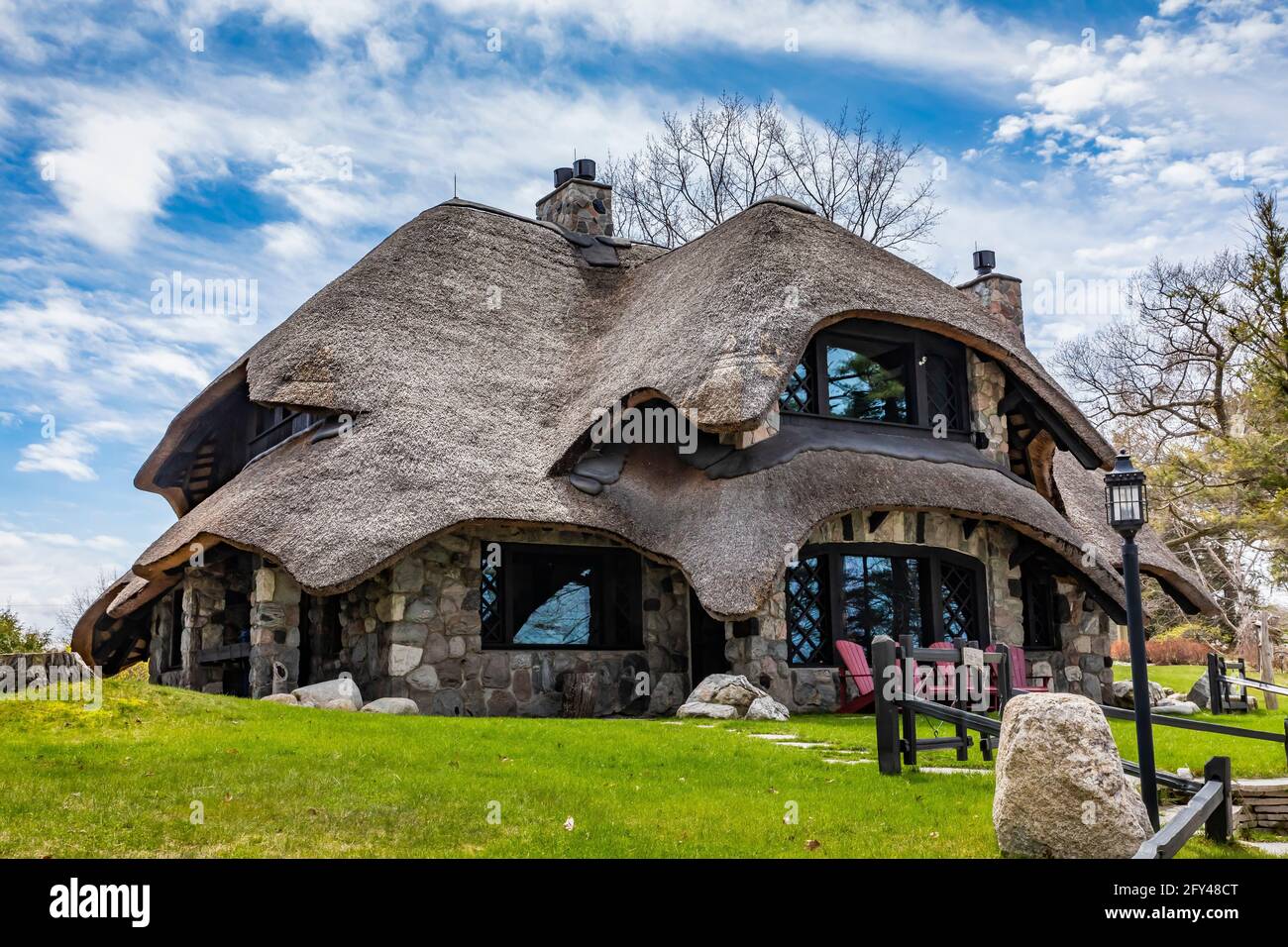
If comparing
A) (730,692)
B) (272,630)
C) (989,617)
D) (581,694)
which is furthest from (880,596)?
(272,630)

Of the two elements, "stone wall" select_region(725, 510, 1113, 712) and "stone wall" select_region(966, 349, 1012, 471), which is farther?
"stone wall" select_region(966, 349, 1012, 471)

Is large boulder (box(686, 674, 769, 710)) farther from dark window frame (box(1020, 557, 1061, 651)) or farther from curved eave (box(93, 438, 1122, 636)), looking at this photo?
dark window frame (box(1020, 557, 1061, 651))

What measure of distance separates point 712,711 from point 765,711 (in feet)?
1.66

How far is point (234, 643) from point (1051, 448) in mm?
10705

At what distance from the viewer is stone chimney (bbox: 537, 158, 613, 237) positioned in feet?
62.6

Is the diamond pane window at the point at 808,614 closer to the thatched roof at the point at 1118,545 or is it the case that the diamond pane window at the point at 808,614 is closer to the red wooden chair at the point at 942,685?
the red wooden chair at the point at 942,685

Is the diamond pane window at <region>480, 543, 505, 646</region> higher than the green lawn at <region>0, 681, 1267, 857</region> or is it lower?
higher

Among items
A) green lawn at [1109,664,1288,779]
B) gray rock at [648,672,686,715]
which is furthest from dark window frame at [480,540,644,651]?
green lawn at [1109,664,1288,779]

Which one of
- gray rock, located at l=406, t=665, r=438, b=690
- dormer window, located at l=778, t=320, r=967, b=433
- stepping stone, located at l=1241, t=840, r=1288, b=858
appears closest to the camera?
stepping stone, located at l=1241, t=840, r=1288, b=858

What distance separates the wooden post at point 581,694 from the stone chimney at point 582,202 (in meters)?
8.54

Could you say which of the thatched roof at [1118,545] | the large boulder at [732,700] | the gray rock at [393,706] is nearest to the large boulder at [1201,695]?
the thatched roof at [1118,545]

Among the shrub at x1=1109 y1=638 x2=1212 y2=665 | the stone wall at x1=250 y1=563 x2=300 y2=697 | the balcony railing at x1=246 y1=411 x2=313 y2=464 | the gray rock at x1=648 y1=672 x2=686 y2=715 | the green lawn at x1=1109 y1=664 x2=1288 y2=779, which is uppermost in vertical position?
the balcony railing at x1=246 y1=411 x2=313 y2=464

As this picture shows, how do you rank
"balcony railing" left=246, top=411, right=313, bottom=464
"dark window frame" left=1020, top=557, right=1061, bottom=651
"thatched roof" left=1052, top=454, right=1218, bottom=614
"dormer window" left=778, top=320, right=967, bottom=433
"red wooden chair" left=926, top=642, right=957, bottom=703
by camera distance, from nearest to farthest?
"red wooden chair" left=926, top=642, right=957, bottom=703 → "dormer window" left=778, top=320, right=967, bottom=433 → "balcony railing" left=246, top=411, right=313, bottom=464 → "dark window frame" left=1020, top=557, right=1061, bottom=651 → "thatched roof" left=1052, top=454, right=1218, bottom=614

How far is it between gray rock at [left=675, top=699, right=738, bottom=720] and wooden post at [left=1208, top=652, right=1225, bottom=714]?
6963 mm
